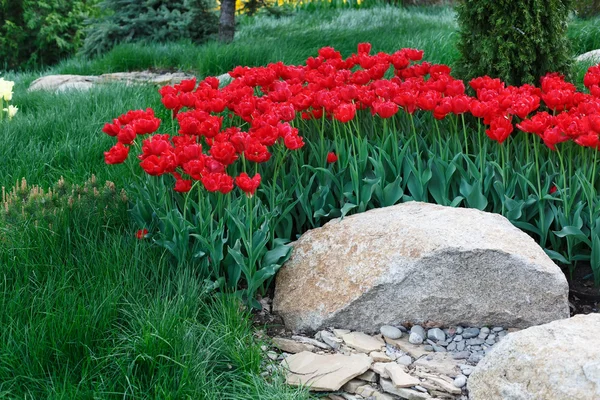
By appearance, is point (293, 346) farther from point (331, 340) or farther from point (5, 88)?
point (5, 88)

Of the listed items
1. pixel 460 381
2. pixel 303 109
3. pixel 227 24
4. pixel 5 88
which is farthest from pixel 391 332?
pixel 227 24

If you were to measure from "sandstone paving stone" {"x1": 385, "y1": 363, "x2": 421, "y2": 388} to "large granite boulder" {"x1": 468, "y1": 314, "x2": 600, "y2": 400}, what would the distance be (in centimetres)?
20

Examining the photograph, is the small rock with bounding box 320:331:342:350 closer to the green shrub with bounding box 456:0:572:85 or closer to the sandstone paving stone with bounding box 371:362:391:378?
the sandstone paving stone with bounding box 371:362:391:378

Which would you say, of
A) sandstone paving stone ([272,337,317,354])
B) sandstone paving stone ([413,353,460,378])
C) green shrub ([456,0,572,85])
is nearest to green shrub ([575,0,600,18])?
green shrub ([456,0,572,85])

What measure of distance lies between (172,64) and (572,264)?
5.92 meters

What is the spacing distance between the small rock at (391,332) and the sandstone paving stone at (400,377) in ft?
0.93

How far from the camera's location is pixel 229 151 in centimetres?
294

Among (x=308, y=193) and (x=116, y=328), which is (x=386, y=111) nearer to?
(x=308, y=193)

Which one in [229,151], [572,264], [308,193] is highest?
[229,151]

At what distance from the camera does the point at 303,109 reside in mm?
3688

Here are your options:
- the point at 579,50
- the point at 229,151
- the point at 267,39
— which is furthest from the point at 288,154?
the point at 267,39

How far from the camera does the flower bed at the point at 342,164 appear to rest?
3.04m

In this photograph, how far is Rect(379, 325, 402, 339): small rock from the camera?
294 cm

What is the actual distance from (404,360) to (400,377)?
0.19m
